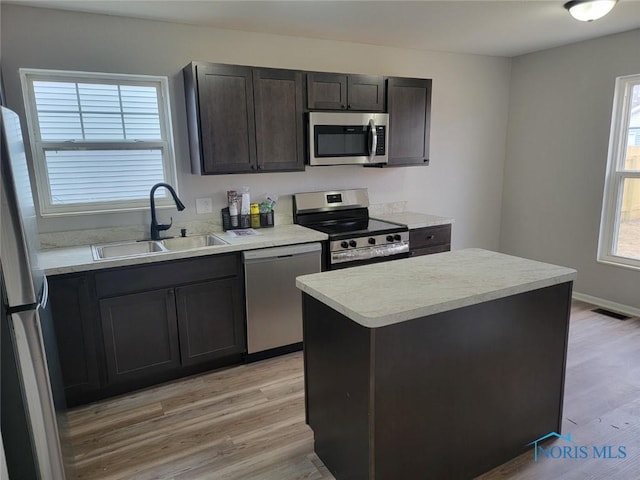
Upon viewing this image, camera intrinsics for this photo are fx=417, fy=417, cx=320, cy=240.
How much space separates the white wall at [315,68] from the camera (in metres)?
2.70

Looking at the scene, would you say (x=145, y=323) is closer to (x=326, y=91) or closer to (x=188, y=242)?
(x=188, y=242)

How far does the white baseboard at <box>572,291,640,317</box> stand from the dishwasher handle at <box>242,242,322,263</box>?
2.88 m

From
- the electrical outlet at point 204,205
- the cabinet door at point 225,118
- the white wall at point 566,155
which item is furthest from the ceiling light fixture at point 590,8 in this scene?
the electrical outlet at point 204,205

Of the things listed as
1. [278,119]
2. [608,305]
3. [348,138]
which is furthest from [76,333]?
[608,305]

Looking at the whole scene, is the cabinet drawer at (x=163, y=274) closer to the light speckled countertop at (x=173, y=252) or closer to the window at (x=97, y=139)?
the light speckled countertop at (x=173, y=252)

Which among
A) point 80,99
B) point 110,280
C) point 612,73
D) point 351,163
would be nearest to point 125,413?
point 110,280

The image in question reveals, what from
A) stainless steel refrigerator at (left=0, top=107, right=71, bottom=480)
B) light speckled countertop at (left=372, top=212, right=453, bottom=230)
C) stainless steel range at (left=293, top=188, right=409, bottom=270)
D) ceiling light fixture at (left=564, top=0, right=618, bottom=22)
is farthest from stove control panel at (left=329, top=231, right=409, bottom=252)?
stainless steel refrigerator at (left=0, top=107, right=71, bottom=480)

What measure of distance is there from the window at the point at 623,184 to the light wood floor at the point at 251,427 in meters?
1.15

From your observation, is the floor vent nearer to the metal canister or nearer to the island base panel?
the island base panel

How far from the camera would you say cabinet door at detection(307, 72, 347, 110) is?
3.24 m

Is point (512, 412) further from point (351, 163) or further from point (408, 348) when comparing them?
point (351, 163)

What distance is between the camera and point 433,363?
1699mm

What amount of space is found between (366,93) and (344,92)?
21cm

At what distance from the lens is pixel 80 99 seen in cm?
283
